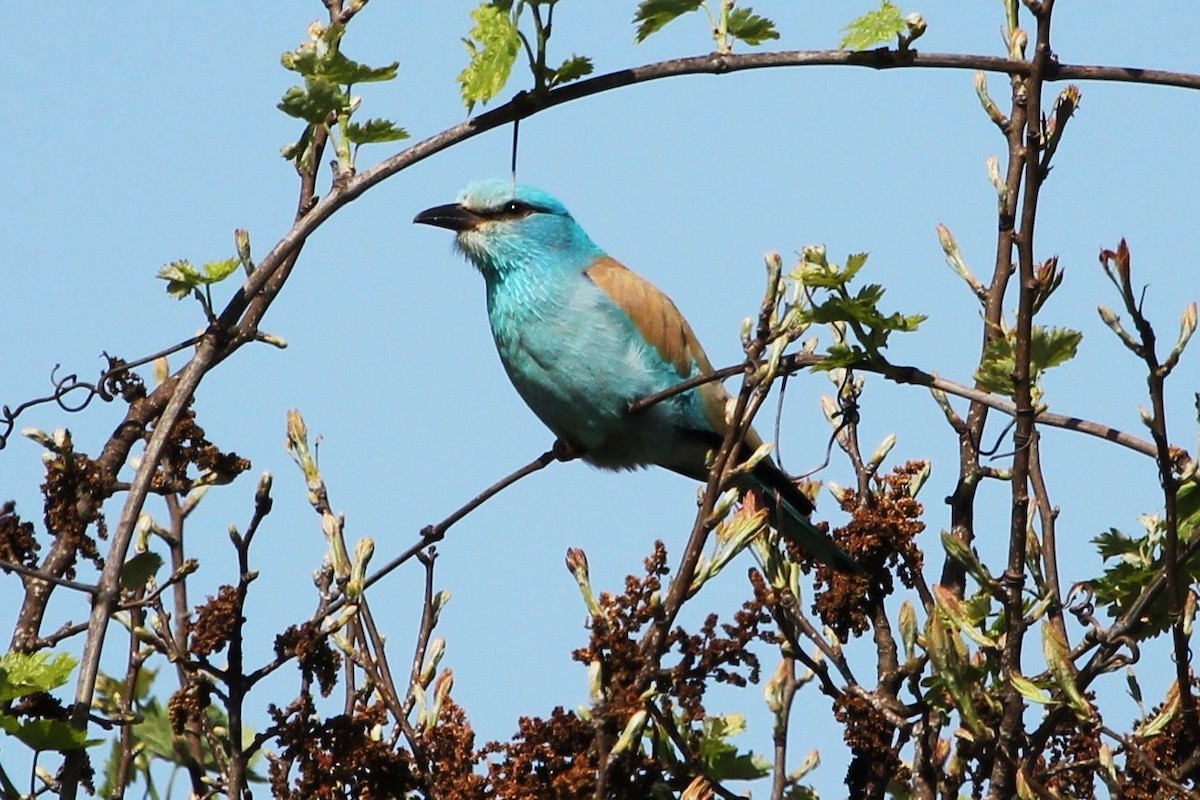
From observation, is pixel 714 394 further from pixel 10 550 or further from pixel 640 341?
pixel 10 550

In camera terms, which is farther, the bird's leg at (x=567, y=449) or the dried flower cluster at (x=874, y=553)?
the bird's leg at (x=567, y=449)

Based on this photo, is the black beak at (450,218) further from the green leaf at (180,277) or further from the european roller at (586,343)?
the green leaf at (180,277)

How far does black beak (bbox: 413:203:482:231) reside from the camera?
5.74 meters

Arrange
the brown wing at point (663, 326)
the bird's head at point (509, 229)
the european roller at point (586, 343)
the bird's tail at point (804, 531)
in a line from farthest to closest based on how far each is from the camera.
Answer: the bird's head at point (509, 229)
the brown wing at point (663, 326)
the european roller at point (586, 343)
the bird's tail at point (804, 531)

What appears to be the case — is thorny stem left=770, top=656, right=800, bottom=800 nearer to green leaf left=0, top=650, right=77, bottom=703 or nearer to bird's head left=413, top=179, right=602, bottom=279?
green leaf left=0, top=650, right=77, bottom=703

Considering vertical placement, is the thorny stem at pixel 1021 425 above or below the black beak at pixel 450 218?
below

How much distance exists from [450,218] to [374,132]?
10.0 ft

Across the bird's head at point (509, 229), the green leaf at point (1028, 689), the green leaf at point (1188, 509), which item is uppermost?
the bird's head at point (509, 229)

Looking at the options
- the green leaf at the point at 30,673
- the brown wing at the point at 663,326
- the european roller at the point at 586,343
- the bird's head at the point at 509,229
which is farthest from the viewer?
the bird's head at the point at 509,229

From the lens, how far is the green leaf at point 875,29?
2.63 m

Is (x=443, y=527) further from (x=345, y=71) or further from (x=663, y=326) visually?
(x=663, y=326)

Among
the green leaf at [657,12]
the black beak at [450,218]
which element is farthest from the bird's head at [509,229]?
the green leaf at [657,12]

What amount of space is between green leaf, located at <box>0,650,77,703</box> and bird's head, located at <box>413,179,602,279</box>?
340 cm

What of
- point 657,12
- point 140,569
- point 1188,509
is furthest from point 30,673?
point 1188,509
